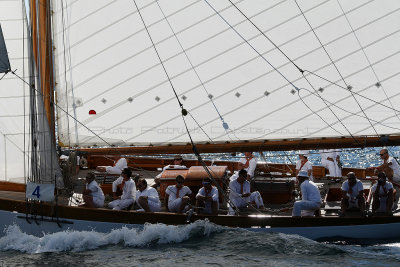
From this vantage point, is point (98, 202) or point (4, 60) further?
point (98, 202)

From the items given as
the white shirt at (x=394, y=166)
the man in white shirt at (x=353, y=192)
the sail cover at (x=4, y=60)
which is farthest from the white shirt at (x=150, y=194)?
the white shirt at (x=394, y=166)

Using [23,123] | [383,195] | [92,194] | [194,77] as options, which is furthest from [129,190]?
[383,195]

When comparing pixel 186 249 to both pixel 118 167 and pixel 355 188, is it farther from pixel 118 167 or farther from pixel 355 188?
pixel 118 167

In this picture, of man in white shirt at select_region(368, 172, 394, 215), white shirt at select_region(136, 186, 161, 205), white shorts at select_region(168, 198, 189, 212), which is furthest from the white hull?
white shorts at select_region(168, 198, 189, 212)

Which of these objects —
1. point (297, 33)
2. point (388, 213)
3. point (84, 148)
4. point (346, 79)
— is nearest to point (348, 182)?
point (388, 213)

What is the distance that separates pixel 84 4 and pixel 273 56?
4.24 m

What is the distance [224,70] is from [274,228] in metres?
3.58

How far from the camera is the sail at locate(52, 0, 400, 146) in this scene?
49.4 feet

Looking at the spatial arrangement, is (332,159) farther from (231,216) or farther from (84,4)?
(84,4)

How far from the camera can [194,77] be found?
15.5 meters

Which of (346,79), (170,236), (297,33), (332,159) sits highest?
(297,33)

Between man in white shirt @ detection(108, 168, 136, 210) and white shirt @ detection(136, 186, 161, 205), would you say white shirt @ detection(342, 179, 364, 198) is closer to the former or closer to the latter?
white shirt @ detection(136, 186, 161, 205)

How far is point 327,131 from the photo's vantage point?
49.4ft

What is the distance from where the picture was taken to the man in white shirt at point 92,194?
14281mm
